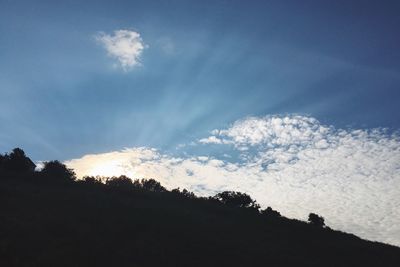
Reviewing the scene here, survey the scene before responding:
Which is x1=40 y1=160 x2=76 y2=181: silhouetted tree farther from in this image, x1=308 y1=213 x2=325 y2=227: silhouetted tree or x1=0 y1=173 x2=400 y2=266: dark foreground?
x1=308 y1=213 x2=325 y2=227: silhouetted tree

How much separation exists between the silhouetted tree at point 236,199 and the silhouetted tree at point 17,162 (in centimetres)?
4157

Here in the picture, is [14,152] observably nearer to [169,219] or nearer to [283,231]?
[169,219]

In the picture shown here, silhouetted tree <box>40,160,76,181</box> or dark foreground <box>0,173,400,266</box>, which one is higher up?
silhouetted tree <box>40,160,76,181</box>

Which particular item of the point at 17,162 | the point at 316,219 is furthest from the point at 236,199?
the point at 17,162

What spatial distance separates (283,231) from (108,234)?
29.0 meters

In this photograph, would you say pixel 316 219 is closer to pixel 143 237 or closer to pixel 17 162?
pixel 143 237

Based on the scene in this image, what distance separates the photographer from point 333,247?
5141cm

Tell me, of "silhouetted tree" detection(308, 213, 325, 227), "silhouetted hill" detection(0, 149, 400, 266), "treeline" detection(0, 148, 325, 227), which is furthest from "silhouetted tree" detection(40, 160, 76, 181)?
"silhouetted tree" detection(308, 213, 325, 227)

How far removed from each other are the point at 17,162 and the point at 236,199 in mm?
47971

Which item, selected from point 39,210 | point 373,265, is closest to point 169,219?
point 39,210

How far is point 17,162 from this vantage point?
8106 centimetres

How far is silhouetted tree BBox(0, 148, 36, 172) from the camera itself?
8006 centimetres

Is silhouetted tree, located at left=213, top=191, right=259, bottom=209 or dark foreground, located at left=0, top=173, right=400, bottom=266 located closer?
dark foreground, located at left=0, top=173, right=400, bottom=266

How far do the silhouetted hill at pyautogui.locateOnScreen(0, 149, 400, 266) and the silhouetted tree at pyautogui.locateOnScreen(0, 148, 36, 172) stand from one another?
14.3 meters
